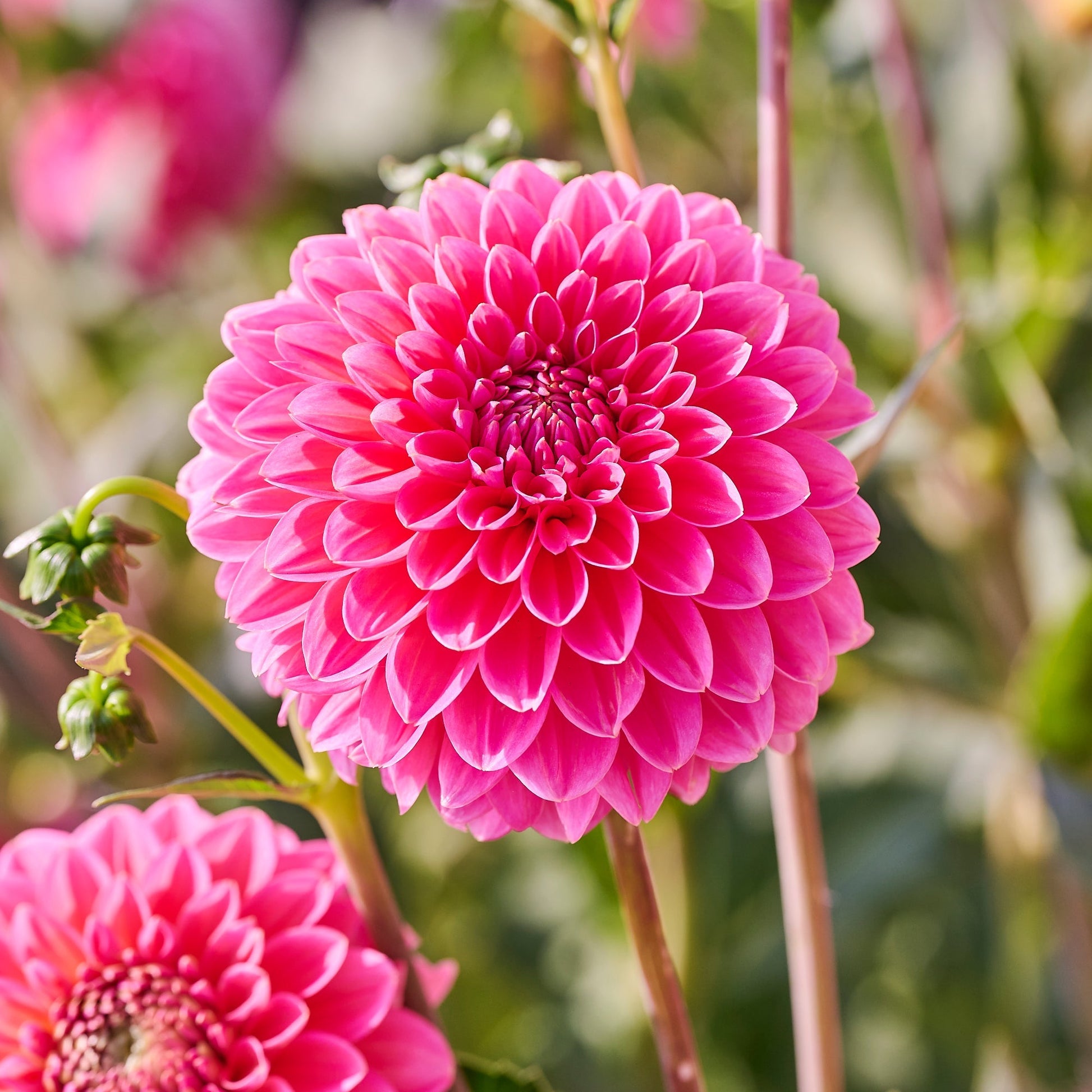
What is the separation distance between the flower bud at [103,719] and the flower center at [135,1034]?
0.27 feet

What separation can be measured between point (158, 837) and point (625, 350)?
19 centimetres

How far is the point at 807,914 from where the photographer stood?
311 millimetres

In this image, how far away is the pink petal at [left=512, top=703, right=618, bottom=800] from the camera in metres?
0.22

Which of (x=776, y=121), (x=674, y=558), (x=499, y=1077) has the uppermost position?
(x=776, y=121)

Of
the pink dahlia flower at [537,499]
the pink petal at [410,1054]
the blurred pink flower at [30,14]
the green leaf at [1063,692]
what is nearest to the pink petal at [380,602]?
the pink dahlia flower at [537,499]

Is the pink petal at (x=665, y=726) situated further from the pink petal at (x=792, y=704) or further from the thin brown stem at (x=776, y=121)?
the thin brown stem at (x=776, y=121)

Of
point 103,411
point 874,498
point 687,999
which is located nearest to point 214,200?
point 103,411

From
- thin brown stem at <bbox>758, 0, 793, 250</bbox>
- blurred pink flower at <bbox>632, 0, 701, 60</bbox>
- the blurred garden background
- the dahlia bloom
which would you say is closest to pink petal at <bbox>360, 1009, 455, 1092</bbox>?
the dahlia bloom

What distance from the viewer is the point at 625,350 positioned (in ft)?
0.81

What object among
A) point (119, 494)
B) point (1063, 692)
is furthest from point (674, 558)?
point (1063, 692)

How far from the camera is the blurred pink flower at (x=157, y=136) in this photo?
2.72 ft

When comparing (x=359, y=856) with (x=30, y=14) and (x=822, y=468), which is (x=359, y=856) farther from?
(x=30, y=14)

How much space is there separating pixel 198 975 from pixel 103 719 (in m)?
0.09

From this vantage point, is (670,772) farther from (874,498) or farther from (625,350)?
(874,498)
